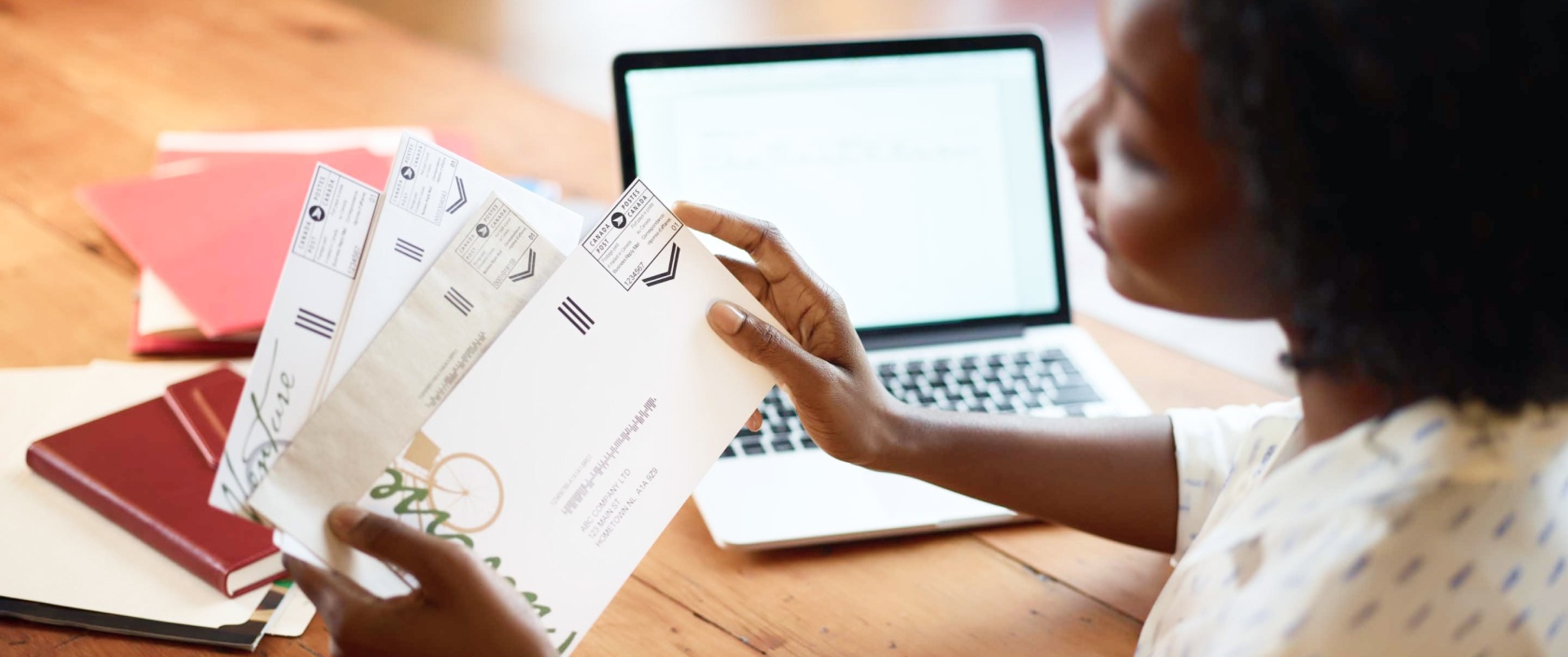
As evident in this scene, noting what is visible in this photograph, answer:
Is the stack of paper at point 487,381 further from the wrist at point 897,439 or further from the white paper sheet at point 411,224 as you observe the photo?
the wrist at point 897,439

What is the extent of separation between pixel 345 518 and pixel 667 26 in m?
1.82

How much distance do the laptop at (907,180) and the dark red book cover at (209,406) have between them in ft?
1.07

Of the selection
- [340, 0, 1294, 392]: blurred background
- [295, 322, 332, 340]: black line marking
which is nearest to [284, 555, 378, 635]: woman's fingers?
[295, 322, 332, 340]: black line marking

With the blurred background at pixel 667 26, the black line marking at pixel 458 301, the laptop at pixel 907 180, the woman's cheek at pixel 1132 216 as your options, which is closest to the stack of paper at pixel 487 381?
the black line marking at pixel 458 301

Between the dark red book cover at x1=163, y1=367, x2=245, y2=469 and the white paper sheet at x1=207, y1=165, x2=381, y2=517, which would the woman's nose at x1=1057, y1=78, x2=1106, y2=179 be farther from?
the dark red book cover at x1=163, y1=367, x2=245, y2=469

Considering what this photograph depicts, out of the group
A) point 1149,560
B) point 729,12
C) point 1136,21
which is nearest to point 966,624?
point 1149,560

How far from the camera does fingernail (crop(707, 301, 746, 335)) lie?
0.66 meters

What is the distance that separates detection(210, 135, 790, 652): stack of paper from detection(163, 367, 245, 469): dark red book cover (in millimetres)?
226

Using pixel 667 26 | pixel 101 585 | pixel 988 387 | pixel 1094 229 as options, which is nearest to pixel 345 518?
pixel 101 585

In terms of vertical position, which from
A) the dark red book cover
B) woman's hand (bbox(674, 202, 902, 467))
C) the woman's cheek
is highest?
the woman's cheek

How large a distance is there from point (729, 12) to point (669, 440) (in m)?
1.87

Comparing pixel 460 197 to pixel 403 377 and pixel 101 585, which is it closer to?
pixel 403 377

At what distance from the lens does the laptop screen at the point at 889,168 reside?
3.30 ft

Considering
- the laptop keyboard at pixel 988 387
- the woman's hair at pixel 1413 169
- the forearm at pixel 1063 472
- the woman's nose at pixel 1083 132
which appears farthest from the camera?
the laptop keyboard at pixel 988 387
